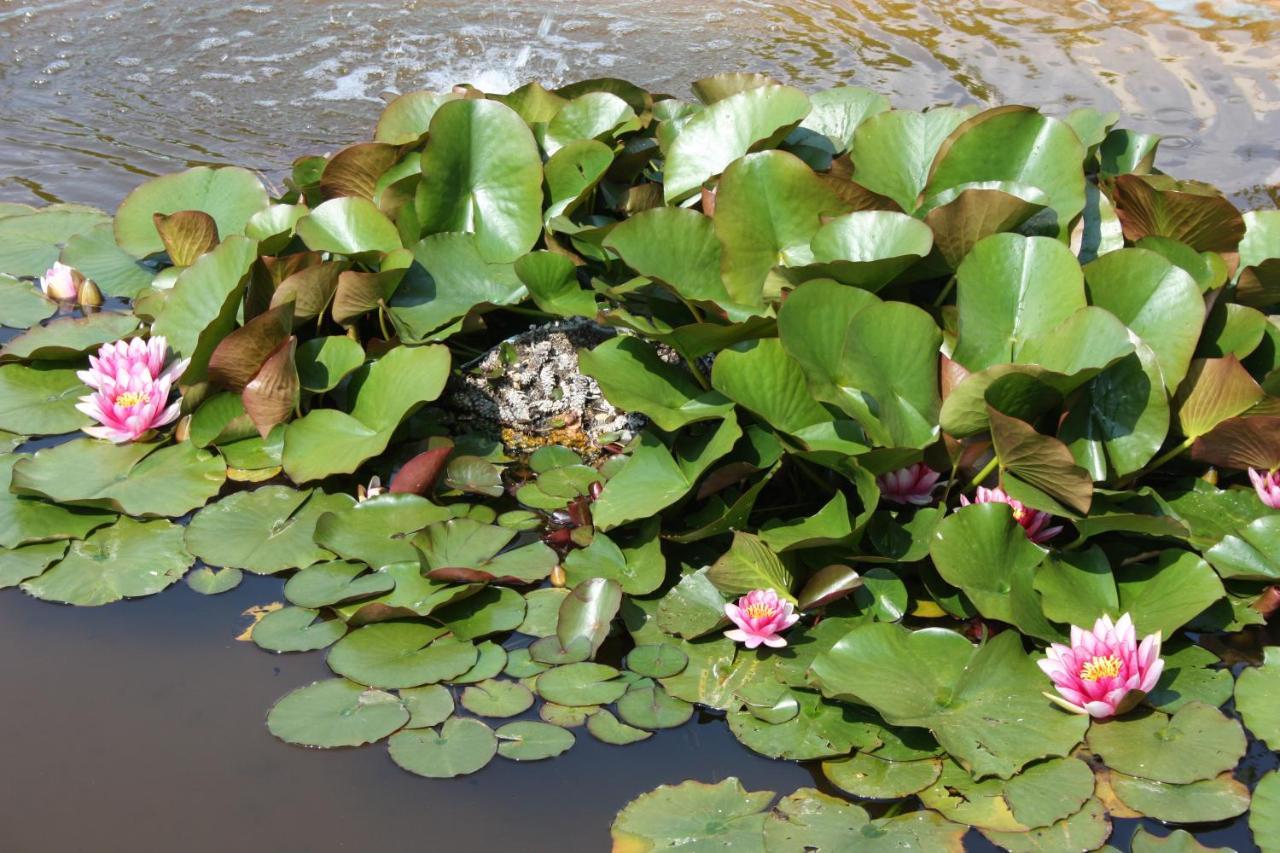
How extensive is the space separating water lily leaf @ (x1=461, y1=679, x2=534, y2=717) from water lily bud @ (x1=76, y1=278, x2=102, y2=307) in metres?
2.05

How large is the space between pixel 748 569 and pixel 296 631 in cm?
95

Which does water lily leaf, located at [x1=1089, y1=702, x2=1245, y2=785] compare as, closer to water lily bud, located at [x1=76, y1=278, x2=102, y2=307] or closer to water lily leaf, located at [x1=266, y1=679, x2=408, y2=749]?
water lily leaf, located at [x1=266, y1=679, x2=408, y2=749]

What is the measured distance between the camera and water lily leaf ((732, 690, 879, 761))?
80.4 inches

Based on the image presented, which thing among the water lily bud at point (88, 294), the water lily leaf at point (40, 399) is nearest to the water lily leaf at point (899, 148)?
the water lily leaf at point (40, 399)

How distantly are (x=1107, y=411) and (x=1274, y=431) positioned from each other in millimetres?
355

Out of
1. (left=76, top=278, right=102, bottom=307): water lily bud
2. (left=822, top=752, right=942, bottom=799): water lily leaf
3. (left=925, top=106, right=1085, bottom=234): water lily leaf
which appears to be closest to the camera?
(left=822, top=752, right=942, bottom=799): water lily leaf

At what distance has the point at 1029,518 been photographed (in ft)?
7.64

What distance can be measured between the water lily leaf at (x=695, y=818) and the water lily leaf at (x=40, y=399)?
1892mm

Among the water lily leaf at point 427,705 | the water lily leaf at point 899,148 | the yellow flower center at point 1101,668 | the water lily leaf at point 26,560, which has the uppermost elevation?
the water lily leaf at point 899,148

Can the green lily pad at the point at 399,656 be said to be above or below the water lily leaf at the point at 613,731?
above

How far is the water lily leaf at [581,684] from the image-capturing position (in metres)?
2.18

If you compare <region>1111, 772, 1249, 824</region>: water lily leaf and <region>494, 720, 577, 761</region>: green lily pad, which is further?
<region>494, 720, 577, 761</region>: green lily pad

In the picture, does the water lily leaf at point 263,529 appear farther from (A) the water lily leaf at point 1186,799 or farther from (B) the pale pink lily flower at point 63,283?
(A) the water lily leaf at point 1186,799

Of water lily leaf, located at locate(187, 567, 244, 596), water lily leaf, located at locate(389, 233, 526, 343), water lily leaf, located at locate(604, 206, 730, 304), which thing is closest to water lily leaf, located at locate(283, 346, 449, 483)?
water lily leaf, located at locate(389, 233, 526, 343)
